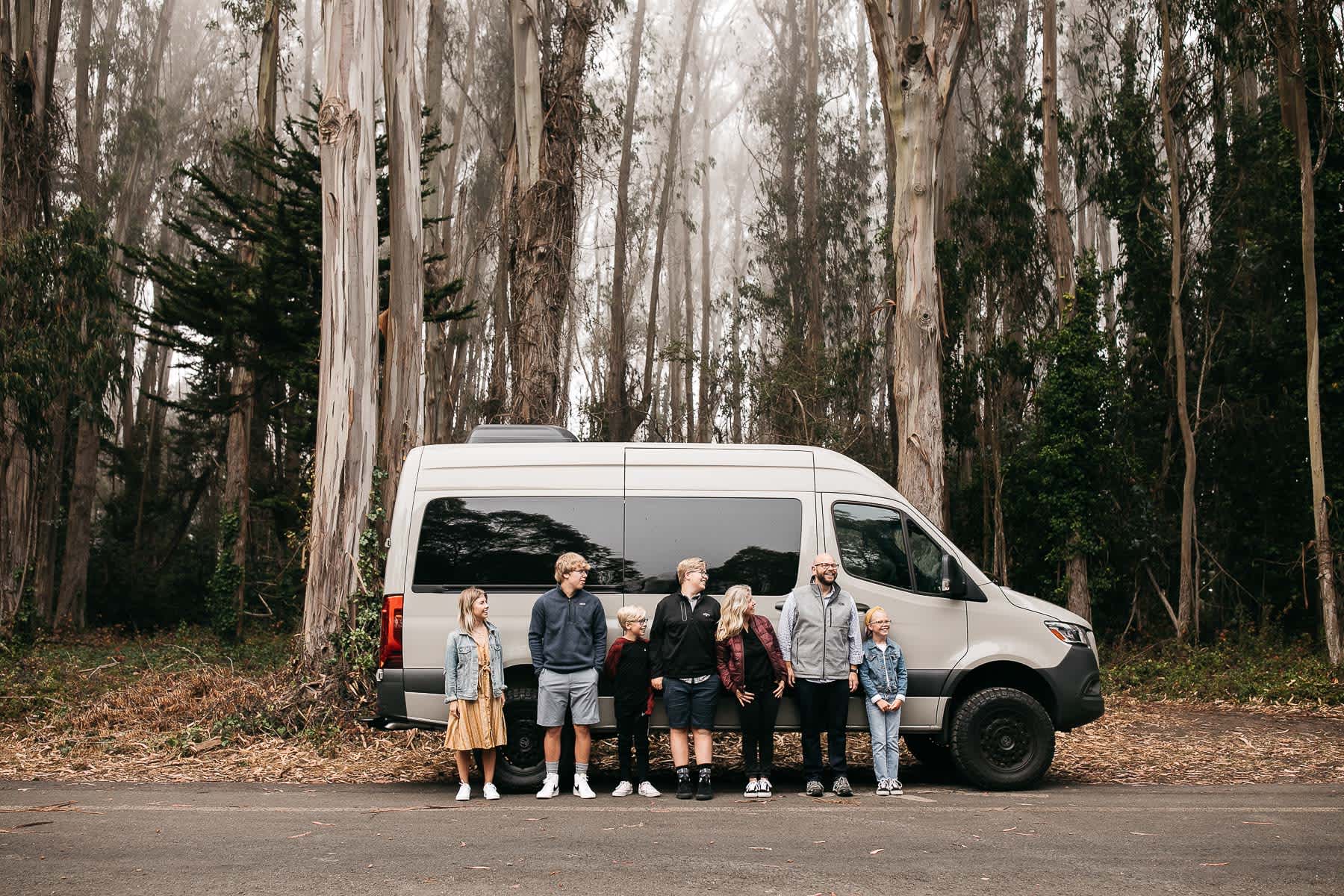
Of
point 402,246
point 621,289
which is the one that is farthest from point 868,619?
point 621,289

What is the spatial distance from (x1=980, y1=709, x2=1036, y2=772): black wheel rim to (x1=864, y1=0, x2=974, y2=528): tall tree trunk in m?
6.18

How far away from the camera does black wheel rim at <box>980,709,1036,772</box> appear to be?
28.2ft

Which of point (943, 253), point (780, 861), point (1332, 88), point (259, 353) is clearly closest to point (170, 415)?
point (259, 353)

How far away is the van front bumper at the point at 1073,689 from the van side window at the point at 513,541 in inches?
128

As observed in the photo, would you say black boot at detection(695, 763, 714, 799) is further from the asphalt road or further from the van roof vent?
the van roof vent

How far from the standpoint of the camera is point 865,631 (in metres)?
8.49

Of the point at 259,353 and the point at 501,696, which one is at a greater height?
the point at 259,353

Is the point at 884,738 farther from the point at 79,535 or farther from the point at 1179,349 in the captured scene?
A: the point at 79,535

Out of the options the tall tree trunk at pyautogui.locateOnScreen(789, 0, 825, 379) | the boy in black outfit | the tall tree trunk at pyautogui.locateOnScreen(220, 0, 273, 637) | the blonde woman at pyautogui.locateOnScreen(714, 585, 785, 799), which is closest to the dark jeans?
the blonde woman at pyautogui.locateOnScreen(714, 585, 785, 799)

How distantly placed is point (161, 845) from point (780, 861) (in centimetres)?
329

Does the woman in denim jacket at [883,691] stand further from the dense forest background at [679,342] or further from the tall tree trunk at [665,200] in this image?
the tall tree trunk at [665,200]

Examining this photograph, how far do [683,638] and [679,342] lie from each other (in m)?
25.2

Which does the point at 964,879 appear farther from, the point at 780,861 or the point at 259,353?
the point at 259,353

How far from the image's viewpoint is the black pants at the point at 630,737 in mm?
8203
